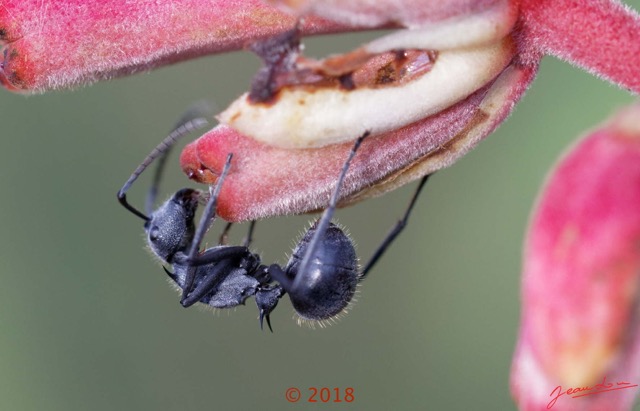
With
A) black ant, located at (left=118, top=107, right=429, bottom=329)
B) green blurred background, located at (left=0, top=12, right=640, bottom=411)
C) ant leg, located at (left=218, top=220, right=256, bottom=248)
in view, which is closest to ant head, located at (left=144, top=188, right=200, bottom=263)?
black ant, located at (left=118, top=107, right=429, bottom=329)

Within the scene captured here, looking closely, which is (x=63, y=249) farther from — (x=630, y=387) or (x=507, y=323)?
(x=630, y=387)

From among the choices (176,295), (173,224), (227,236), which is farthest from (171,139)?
(176,295)

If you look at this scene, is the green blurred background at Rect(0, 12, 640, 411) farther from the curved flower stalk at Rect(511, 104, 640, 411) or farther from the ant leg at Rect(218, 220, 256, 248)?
the curved flower stalk at Rect(511, 104, 640, 411)

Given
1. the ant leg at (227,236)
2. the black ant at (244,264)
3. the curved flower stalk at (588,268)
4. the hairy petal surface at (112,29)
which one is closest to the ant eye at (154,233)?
the black ant at (244,264)

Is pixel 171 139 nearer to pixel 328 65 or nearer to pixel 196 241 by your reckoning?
pixel 196 241

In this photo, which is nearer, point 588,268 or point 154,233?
point 588,268

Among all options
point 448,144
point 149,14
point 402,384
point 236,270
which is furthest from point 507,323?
point 149,14
